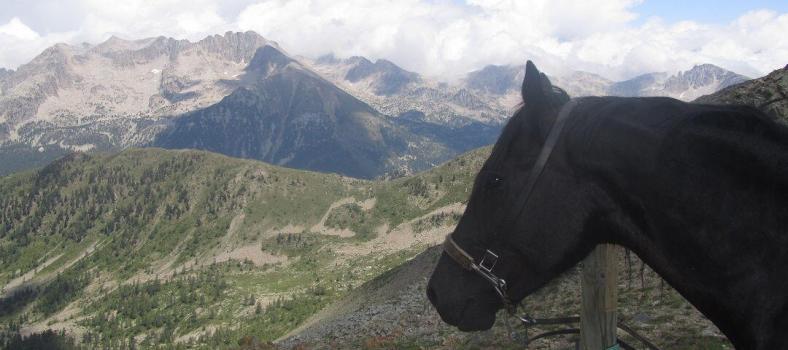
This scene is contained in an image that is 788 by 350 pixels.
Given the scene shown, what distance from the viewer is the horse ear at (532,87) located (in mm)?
2852

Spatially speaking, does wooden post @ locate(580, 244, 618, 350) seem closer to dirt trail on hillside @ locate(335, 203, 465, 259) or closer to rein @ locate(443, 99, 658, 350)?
rein @ locate(443, 99, 658, 350)

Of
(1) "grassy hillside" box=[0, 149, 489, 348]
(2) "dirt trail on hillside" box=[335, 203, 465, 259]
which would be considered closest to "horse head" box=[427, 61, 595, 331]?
Answer: (1) "grassy hillside" box=[0, 149, 489, 348]

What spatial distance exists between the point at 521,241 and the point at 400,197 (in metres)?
173

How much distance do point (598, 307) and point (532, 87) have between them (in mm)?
2587

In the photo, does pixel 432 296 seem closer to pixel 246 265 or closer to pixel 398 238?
pixel 398 238

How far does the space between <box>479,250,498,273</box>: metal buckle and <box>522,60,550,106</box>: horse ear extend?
3.21 feet

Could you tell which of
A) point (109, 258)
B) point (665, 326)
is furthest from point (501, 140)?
point (109, 258)

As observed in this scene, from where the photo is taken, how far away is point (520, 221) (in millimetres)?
2957

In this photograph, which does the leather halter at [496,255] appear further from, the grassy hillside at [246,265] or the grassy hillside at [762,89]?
the grassy hillside at [246,265]

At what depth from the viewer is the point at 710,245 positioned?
254cm

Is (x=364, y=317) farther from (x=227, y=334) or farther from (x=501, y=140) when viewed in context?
(x=227, y=334)

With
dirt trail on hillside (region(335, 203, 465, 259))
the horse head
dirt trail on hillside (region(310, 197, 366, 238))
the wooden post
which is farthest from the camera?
dirt trail on hillside (region(310, 197, 366, 238))

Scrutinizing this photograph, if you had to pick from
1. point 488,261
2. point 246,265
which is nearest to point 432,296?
point 488,261

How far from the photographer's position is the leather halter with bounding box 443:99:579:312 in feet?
9.37
